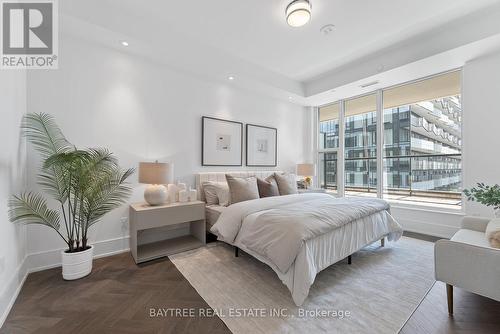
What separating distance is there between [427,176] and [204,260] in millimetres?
4331

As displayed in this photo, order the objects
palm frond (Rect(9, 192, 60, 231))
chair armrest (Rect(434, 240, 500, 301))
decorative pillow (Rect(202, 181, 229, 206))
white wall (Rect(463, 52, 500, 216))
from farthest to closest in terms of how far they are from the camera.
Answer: decorative pillow (Rect(202, 181, 229, 206)) → white wall (Rect(463, 52, 500, 216)) → palm frond (Rect(9, 192, 60, 231)) → chair armrest (Rect(434, 240, 500, 301))

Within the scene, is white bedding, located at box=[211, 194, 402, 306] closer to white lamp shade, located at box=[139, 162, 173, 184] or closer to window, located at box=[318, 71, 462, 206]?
white lamp shade, located at box=[139, 162, 173, 184]

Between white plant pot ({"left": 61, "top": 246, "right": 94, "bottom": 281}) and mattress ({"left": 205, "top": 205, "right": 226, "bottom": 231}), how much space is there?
147 centimetres

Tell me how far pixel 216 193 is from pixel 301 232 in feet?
6.28

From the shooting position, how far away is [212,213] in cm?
312

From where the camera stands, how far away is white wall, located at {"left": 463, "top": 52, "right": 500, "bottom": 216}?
3.04m

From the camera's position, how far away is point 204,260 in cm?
265

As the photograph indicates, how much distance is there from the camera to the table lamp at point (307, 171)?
4977mm

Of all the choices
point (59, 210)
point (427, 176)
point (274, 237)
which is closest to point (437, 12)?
point (427, 176)

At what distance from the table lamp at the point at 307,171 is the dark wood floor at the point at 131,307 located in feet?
10.1

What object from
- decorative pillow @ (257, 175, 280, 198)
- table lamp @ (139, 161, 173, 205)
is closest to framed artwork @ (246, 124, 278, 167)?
decorative pillow @ (257, 175, 280, 198)

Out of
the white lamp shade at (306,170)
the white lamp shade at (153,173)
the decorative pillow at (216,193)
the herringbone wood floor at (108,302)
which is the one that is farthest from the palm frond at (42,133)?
the white lamp shade at (306,170)

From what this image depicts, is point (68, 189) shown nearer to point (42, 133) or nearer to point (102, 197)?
point (102, 197)

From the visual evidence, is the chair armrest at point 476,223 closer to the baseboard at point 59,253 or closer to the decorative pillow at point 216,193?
the decorative pillow at point 216,193
